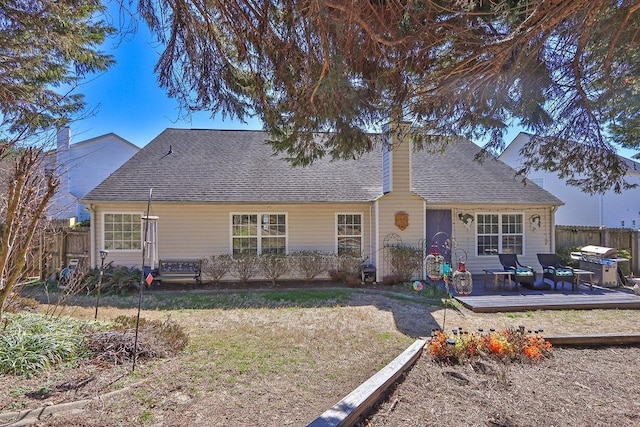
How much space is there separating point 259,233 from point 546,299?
26.5ft

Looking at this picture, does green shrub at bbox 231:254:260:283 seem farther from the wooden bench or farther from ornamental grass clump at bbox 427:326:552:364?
ornamental grass clump at bbox 427:326:552:364

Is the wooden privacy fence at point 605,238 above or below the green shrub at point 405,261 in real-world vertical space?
above

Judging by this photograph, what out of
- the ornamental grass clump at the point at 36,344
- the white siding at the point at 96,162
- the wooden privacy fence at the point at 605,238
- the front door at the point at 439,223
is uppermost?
the white siding at the point at 96,162

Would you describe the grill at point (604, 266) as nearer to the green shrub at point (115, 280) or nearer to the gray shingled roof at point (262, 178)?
the gray shingled roof at point (262, 178)

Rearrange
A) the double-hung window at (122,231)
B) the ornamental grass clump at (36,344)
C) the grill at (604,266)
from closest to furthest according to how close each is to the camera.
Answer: the ornamental grass clump at (36,344) → the grill at (604,266) → the double-hung window at (122,231)

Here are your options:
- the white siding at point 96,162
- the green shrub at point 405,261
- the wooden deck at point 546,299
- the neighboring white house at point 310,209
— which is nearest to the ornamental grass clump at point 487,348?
the wooden deck at point 546,299

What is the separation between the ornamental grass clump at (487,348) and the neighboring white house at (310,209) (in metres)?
5.31

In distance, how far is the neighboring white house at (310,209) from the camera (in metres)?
10.5

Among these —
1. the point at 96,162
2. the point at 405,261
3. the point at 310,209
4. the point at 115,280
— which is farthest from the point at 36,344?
the point at 96,162

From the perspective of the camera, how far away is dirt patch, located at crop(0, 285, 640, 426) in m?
3.19

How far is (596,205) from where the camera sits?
16625 millimetres

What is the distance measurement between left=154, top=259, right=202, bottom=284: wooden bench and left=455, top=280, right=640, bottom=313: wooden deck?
733 cm

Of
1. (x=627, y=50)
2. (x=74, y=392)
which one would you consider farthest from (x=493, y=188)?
(x=74, y=392)

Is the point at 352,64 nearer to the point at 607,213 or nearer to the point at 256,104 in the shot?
the point at 256,104
